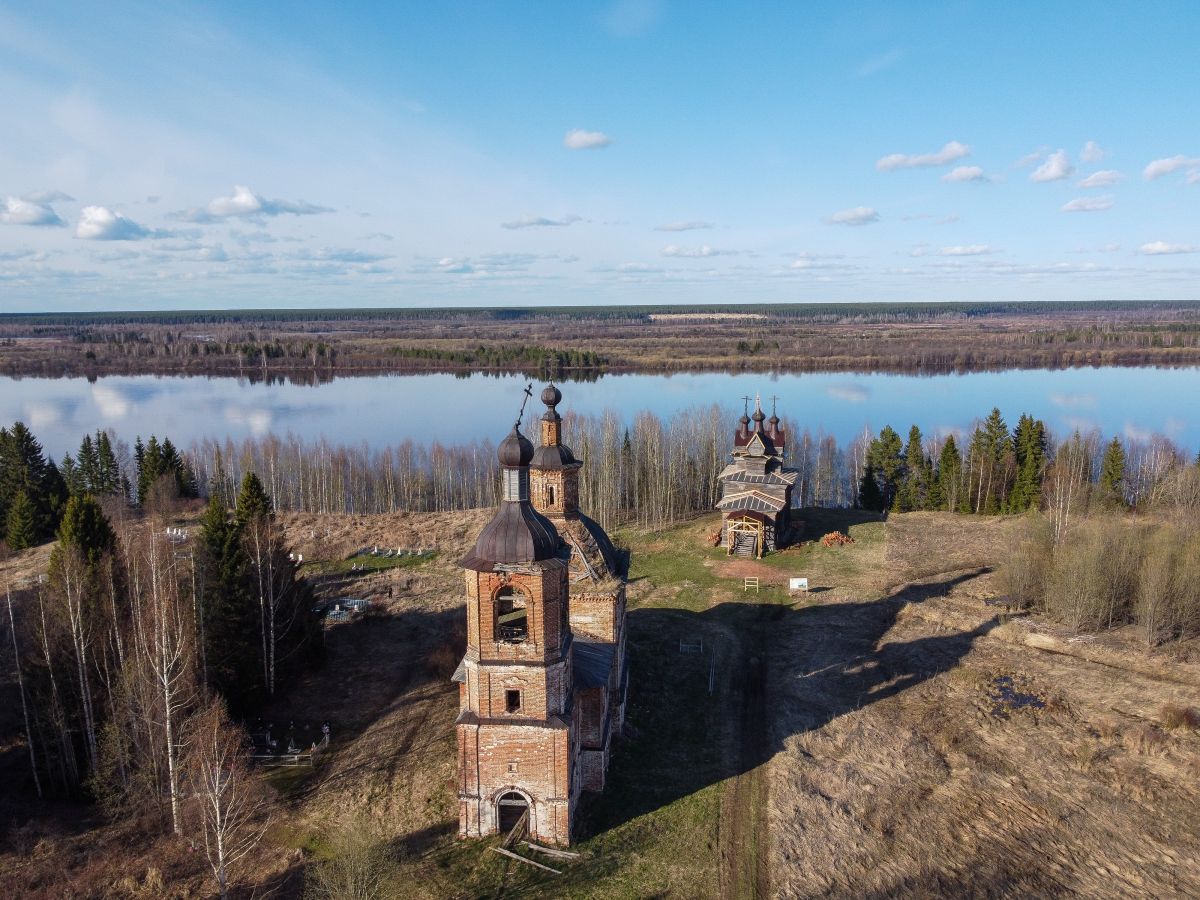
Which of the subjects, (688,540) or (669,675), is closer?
(669,675)

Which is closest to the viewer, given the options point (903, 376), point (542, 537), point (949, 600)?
point (542, 537)

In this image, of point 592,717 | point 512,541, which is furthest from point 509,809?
point 512,541

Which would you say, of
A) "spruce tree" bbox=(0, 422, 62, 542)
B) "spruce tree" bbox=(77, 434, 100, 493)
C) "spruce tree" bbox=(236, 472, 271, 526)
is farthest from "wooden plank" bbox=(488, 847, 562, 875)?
"spruce tree" bbox=(77, 434, 100, 493)

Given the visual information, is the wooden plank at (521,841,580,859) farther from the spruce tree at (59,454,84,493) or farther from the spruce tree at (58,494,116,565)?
the spruce tree at (59,454,84,493)

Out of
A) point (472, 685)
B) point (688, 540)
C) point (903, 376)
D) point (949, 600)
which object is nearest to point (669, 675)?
point (472, 685)

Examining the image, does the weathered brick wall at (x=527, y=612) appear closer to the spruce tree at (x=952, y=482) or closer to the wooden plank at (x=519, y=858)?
the wooden plank at (x=519, y=858)

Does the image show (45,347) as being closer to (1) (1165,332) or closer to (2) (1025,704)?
(2) (1025,704)

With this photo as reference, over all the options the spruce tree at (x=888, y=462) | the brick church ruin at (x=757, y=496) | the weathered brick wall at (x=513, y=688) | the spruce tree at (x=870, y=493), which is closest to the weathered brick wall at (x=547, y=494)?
the weathered brick wall at (x=513, y=688)

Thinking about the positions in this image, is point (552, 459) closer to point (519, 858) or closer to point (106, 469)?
point (519, 858)

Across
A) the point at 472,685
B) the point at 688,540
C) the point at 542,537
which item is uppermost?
the point at 542,537
